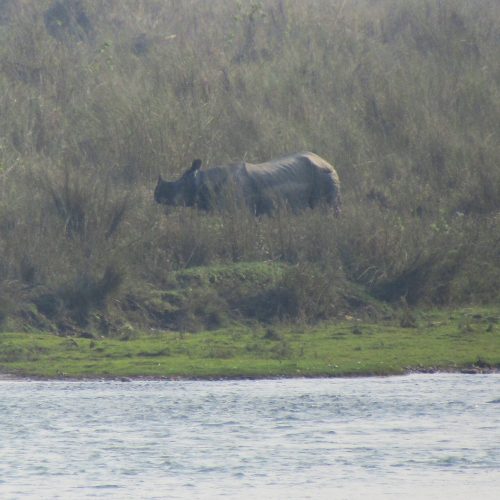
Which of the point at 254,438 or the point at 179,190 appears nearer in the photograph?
the point at 254,438

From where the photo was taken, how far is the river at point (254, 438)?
9578mm

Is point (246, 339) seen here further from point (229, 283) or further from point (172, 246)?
point (172, 246)

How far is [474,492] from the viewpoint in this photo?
9.37 metres

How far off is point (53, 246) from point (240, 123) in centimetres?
692

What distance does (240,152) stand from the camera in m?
23.0

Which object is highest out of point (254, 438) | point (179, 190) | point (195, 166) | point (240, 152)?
point (240, 152)

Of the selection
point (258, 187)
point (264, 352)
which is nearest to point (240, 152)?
point (258, 187)

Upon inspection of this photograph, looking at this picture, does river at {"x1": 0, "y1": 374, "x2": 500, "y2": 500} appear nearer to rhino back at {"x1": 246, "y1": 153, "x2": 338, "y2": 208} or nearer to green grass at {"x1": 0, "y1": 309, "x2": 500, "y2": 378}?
green grass at {"x1": 0, "y1": 309, "x2": 500, "y2": 378}

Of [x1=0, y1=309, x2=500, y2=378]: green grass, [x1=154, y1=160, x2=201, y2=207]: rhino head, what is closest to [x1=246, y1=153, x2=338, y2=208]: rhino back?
[x1=154, y1=160, x2=201, y2=207]: rhino head

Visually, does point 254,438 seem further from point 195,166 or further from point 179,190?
point 195,166

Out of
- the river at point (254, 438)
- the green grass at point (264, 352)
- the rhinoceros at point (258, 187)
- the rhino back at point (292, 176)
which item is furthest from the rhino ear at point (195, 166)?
the river at point (254, 438)

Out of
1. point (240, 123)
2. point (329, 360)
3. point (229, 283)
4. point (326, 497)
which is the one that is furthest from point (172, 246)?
point (326, 497)

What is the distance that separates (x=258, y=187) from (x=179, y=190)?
111 cm

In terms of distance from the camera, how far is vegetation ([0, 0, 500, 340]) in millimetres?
17016
